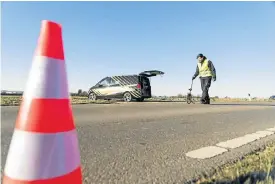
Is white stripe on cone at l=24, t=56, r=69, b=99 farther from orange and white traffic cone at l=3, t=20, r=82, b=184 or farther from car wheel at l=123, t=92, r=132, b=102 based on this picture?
car wheel at l=123, t=92, r=132, b=102

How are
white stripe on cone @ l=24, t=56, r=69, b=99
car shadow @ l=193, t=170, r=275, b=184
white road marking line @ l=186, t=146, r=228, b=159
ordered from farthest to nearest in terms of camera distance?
white road marking line @ l=186, t=146, r=228, b=159
car shadow @ l=193, t=170, r=275, b=184
white stripe on cone @ l=24, t=56, r=69, b=99

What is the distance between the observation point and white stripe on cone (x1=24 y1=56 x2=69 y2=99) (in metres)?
1.77

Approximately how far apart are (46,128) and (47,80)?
0.28m

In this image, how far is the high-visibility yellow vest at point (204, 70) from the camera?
12.6 metres

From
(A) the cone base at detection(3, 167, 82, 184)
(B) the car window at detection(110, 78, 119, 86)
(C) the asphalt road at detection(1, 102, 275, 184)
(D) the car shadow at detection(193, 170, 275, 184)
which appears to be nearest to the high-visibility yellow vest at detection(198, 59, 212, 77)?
(B) the car window at detection(110, 78, 119, 86)

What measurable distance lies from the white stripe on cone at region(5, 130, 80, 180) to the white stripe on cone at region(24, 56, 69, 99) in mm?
230

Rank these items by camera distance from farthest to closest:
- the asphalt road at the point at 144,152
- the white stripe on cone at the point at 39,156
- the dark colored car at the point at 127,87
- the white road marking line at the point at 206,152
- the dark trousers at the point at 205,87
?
the dark colored car at the point at 127,87, the dark trousers at the point at 205,87, the white road marking line at the point at 206,152, the asphalt road at the point at 144,152, the white stripe on cone at the point at 39,156

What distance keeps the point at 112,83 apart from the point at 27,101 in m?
16.6

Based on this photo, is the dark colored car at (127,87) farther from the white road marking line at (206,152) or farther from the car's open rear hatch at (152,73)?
the white road marking line at (206,152)

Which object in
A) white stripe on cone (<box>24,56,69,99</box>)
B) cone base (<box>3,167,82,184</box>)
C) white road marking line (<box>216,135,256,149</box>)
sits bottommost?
white road marking line (<box>216,135,256,149</box>)

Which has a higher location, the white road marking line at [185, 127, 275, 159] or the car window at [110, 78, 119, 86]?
the car window at [110, 78, 119, 86]

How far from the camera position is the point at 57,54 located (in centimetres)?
189

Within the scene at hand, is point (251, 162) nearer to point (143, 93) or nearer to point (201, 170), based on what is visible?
point (201, 170)

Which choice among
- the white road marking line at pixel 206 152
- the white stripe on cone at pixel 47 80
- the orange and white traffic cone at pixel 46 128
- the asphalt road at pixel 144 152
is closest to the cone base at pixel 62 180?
the orange and white traffic cone at pixel 46 128
